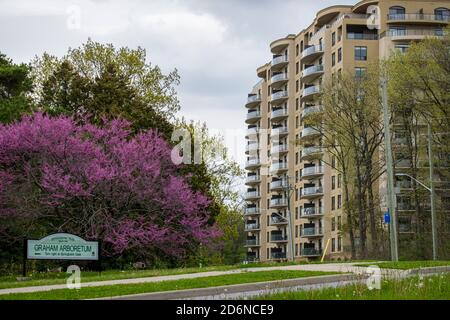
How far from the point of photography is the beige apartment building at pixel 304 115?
89562 millimetres

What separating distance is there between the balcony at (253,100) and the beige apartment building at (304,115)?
0.52 feet

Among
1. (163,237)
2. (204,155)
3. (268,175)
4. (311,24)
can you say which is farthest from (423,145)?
(268,175)

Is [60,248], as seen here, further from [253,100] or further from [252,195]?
[253,100]

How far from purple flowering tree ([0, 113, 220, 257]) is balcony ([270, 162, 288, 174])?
7783 centimetres

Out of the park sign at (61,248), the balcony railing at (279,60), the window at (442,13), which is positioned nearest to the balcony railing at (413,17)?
the window at (442,13)

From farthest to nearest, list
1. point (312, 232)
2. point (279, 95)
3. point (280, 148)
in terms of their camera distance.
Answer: point (280, 148)
point (279, 95)
point (312, 232)

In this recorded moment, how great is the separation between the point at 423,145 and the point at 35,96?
89.3 ft

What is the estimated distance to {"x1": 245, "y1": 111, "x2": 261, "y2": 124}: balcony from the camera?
408 ft

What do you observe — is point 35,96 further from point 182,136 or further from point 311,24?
point 311,24

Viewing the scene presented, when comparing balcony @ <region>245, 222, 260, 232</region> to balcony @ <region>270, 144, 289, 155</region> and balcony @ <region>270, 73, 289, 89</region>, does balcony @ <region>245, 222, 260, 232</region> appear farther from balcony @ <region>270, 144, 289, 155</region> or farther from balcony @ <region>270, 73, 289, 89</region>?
balcony @ <region>270, 73, 289, 89</region>

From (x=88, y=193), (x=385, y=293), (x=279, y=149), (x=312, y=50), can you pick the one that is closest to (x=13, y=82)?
(x=88, y=193)

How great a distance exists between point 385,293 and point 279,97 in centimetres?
10008

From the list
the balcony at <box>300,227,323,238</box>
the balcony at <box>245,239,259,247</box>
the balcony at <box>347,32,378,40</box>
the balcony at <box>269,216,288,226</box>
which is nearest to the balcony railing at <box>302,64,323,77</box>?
the balcony at <box>347,32,378,40</box>

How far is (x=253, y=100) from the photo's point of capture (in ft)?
409
